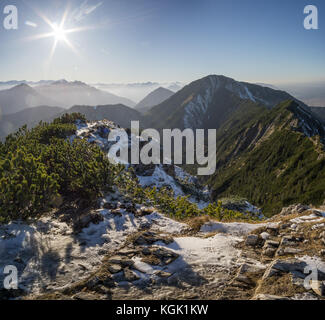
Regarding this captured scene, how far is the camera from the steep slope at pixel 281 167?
224ft

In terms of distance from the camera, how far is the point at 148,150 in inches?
1901

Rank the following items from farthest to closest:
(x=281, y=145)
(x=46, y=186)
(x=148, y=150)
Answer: (x=281, y=145), (x=148, y=150), (x=46, y=186)

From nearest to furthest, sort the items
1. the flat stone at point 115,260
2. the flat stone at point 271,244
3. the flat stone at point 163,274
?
the flat stone at point 163,274
the flat stone at point 115,260
the flat stone at point 271,244

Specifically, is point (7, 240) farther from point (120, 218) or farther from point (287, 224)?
point (287, 224)

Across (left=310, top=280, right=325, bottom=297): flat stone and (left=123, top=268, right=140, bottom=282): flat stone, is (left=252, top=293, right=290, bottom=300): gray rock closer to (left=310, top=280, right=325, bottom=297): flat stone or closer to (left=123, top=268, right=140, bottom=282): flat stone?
(left=310, top=280, right=325, bottom=297): flat stone

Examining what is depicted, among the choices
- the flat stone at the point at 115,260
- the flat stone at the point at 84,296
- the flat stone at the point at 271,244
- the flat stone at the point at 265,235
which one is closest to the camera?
the flat stone at the point at 84,296

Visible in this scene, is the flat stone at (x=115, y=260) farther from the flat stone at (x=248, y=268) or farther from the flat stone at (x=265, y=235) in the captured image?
the flat stone at (x=265, y=235)

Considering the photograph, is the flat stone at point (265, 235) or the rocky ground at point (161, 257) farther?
the flat stone at point (265, 235)

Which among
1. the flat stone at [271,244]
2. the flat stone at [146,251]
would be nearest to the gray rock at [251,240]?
the flat stone at [271,244]

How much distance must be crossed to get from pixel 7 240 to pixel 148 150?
39161 mm

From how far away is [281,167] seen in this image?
95.9 meters
